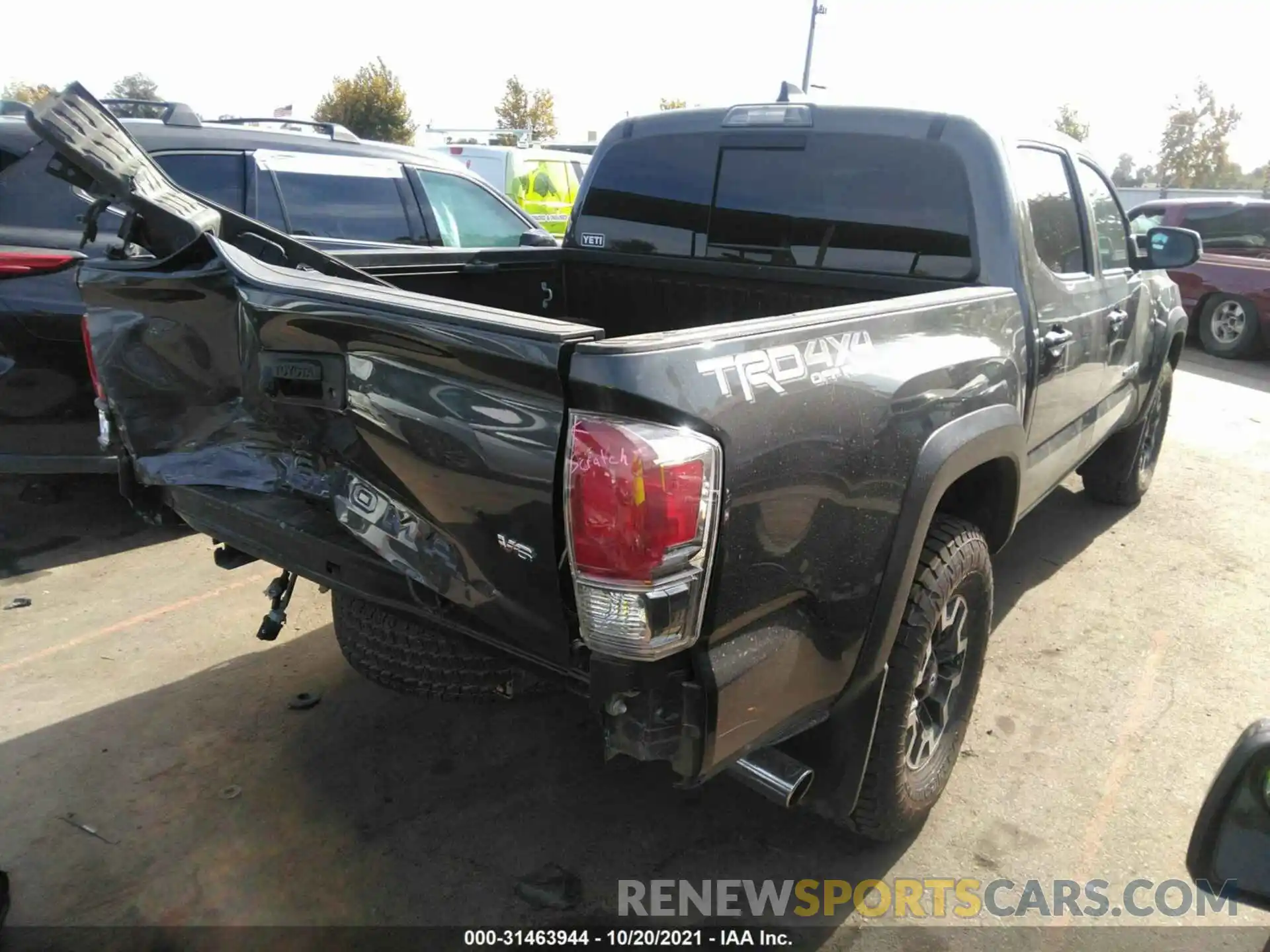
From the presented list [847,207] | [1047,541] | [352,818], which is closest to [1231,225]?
[1047,541]

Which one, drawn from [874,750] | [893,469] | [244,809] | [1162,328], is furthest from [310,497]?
[1162,328]

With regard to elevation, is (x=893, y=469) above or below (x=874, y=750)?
above

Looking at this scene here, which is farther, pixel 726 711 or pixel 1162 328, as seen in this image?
pixel 1162 328

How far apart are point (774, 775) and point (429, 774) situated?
1.37m

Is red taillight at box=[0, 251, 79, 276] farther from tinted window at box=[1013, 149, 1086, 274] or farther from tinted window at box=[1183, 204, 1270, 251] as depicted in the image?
tinted window at box=[1183, 204, 1270, 251]

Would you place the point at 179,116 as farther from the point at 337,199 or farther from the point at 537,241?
the point at 537,241

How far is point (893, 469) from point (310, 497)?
1.43 m

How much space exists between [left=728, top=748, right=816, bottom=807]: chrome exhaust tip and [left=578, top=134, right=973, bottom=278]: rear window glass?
1711mm

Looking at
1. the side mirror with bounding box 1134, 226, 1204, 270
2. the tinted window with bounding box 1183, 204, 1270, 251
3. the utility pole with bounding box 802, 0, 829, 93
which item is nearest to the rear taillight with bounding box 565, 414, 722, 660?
the side mirror with bounding box 1134, 226, 1204, 270

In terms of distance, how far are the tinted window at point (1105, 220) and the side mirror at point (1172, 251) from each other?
0.35 feet

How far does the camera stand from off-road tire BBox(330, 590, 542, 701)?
7.44ft

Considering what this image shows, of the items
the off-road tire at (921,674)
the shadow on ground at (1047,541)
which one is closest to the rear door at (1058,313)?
the off-road tire at (921,674)

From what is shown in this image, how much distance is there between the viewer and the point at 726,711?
6.12 ft

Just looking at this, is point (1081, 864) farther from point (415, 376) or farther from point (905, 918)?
point (415, 376)
